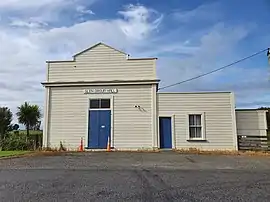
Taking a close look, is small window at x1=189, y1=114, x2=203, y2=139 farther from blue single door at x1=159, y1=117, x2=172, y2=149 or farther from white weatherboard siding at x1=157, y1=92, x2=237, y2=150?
blue single door at x1=159, y1=117, x2=172, y2=149

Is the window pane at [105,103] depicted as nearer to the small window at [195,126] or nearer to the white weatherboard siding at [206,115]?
the white weatherboard siding at [206,115]

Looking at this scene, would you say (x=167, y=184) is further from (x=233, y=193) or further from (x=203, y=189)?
(x=233, y=193)

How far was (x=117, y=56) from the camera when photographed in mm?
21969

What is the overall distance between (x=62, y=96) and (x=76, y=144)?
3.36 meters

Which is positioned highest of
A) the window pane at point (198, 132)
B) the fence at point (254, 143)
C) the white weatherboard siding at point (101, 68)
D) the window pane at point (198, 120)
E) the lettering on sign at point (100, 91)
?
the white weatherboard siding at point (101, 68)

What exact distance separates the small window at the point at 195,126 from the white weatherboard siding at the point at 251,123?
8.53ft

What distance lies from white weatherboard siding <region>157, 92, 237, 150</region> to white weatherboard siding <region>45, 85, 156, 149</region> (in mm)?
1189

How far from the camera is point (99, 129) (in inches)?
830

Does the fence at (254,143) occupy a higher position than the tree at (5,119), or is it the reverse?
the tree at (5,119)

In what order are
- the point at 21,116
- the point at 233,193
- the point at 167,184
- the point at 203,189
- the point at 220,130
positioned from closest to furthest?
the point at 233,193 < the point at 203,189 < the point at 167,184 < the point at 220,130 < the point at 21,116

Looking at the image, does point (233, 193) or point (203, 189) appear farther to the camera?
point (203, 189)

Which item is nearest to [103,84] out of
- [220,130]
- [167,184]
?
[220,130]

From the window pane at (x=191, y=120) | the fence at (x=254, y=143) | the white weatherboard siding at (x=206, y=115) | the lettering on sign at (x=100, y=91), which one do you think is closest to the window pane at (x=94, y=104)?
the lettering on sign at (x=100, y=91)

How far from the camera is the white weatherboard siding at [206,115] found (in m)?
20.6
